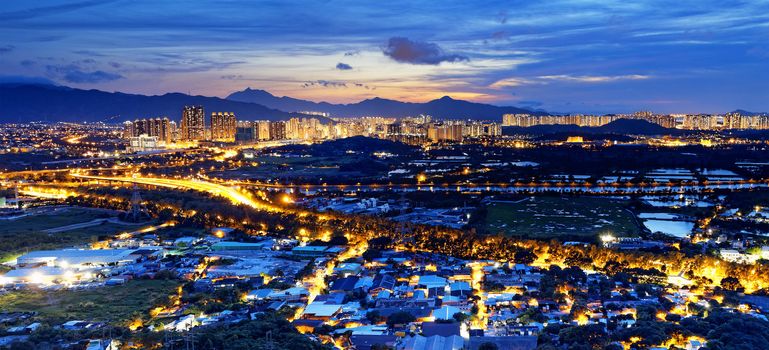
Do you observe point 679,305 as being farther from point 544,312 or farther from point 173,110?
point 173,110

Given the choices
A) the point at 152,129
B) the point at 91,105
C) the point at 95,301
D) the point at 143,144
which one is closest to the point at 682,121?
the point at 152,129

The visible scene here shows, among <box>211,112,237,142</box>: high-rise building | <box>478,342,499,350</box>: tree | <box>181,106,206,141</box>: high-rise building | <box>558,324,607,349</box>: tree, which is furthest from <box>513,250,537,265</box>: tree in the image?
<box>211,112,237,142</box>: high-rise building

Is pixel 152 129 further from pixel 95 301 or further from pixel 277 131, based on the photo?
pixel 95 301

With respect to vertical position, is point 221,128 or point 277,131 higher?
point 221,128

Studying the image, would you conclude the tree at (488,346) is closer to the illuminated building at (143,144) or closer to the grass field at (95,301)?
the grass field at (95,301)

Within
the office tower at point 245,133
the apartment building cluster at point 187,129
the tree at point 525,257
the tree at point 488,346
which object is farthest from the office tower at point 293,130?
the tree at point 488,346

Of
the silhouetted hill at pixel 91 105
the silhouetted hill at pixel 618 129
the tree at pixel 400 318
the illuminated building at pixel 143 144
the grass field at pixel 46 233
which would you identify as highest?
the silhouetted hill at pixel 91 105
